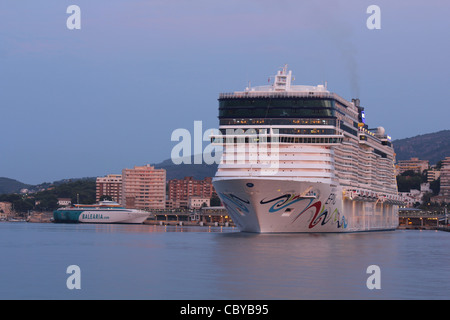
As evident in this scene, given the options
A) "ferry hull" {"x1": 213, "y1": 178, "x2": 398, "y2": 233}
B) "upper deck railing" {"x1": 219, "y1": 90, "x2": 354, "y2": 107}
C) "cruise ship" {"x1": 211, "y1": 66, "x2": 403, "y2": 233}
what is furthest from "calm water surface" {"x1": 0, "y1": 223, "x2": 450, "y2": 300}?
"upper deck railing" {"x1": 219, "y1": 90, "x2": 354, "y2": 107}

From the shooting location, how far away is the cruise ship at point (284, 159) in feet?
231

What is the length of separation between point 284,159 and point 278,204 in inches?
188

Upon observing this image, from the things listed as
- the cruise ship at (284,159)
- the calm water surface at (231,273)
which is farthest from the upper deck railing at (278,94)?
the calm water surface at (231,273)

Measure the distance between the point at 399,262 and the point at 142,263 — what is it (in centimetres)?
1564

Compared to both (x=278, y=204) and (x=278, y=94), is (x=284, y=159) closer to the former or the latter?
(x=278, y=204)

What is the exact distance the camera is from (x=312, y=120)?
250ft

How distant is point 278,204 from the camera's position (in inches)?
2763

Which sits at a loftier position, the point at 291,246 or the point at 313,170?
the point at 313,170

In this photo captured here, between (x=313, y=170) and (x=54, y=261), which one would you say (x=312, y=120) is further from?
(x=54, y=261)

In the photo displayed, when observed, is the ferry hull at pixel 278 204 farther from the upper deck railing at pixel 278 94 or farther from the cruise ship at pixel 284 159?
the upper deck railing at pixel 278 94

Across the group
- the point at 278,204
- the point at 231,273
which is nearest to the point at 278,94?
the point at 278,204

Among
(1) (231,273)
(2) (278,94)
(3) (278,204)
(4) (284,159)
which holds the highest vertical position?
(2) (278,94)
